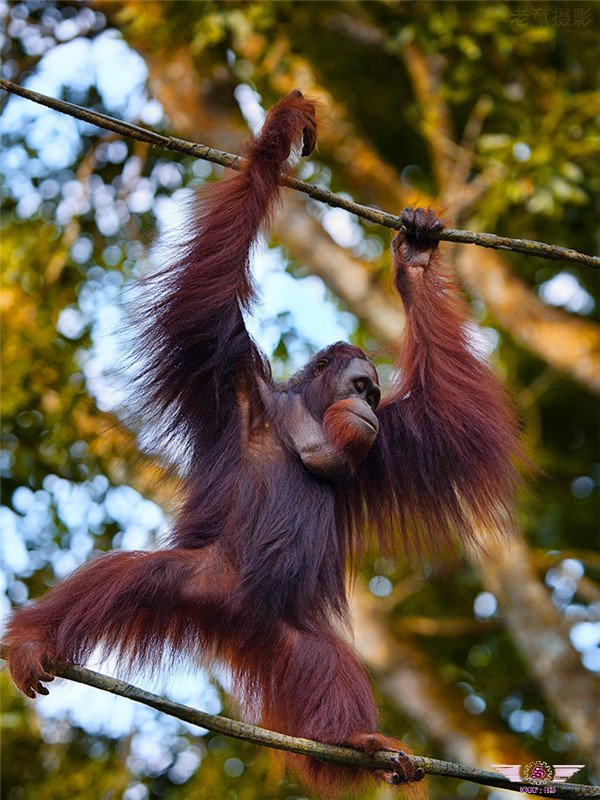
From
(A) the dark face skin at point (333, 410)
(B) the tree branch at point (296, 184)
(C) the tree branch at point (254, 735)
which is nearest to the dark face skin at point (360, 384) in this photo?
(A) the dark face skin at point (333, 410)

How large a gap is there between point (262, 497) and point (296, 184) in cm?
114

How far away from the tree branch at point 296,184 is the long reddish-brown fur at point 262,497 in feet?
1.56

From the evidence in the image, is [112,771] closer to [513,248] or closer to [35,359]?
[35,359]

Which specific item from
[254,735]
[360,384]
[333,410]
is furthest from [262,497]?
[254,735]

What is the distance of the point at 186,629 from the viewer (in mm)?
4254

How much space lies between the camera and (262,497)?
439 centimetres

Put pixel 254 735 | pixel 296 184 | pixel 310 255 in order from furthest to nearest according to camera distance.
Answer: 1. pixel 310 255
2. pixel 296 184
3. pixel 254 735

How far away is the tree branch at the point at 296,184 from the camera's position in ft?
12.5

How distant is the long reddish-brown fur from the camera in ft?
13.6

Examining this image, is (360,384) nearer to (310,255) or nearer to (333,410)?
(333,410)

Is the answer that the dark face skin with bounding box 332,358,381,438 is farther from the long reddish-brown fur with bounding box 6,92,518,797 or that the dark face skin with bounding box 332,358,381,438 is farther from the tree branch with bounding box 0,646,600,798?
the tree branch with bounding box 0,646,600,798

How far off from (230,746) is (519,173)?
4666 mm

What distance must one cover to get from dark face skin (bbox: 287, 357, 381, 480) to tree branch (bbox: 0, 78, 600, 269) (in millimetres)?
607

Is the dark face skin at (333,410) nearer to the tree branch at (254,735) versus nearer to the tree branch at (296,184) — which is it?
the tree branch at (296,184)
